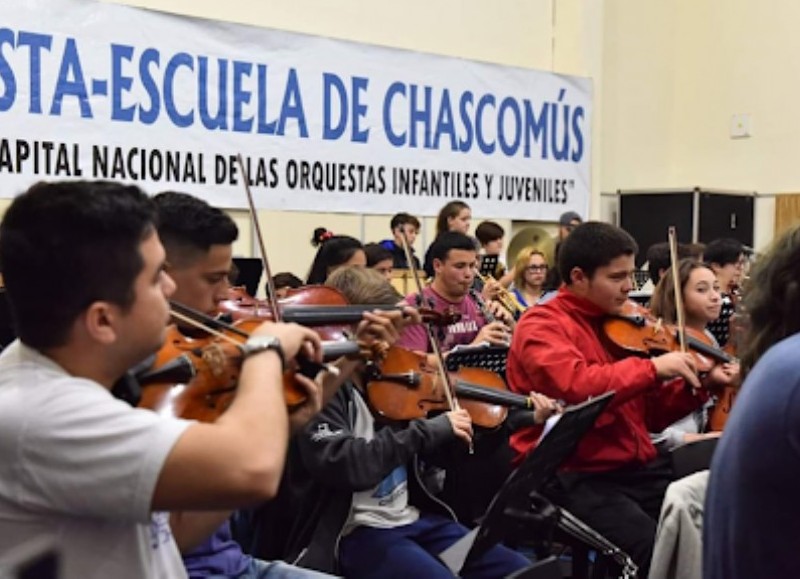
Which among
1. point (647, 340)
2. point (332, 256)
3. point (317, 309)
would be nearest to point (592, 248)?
point (647, 340)

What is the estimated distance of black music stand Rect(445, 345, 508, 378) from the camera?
336 centimetres

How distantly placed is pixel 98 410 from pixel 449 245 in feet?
11.2

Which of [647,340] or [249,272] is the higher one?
[249,272]

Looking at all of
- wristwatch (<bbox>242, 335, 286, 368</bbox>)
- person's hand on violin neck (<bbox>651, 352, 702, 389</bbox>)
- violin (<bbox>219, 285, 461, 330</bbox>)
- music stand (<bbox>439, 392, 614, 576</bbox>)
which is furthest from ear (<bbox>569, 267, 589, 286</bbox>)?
wristwatch (<bbox>242, 335, 286, 368</bbox>)

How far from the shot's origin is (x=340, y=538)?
2.78 meters

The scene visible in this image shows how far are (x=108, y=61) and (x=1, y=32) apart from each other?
1.90 ft

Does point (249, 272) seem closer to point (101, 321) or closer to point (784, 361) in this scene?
point (101, 321)

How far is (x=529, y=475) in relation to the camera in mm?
2426

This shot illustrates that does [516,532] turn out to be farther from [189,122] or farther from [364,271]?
[189,122]

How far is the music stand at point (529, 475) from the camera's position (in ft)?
7.74

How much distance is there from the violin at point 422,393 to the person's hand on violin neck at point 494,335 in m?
0.85

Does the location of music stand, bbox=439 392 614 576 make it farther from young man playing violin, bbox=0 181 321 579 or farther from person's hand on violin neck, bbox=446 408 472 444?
young man playing violin, bbox=0 181 321 579

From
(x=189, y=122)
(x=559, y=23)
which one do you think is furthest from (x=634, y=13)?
(x=189, y=122)

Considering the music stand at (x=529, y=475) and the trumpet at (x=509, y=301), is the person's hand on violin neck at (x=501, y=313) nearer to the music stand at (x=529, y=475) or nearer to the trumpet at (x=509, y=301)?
the trumpet at (x=509, y=301)
